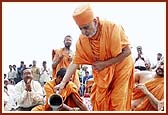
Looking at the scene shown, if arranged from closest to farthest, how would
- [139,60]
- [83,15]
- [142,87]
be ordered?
[83,15] → [139,60] → [142,87]

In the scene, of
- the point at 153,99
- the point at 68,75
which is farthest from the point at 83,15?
the point at 153,99

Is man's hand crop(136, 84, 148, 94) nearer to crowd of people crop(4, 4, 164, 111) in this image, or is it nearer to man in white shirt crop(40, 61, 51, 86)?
crowd of people crop(4, 4, 164, 111)

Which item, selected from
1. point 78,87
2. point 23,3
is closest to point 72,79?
point 78,87

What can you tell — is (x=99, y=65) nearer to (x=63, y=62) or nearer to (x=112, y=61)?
(x=112, y=61)

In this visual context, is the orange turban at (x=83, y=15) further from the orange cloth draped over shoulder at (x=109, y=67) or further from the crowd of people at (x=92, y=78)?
the orange cloth draped over shoulder at (x=109, y=67)

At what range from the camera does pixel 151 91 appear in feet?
16.1

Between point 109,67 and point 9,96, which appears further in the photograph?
point 9,96

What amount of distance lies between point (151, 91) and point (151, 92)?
1 cm

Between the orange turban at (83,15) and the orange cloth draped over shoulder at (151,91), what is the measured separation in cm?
87

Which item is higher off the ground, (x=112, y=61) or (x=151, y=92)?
(x=112, y=61)

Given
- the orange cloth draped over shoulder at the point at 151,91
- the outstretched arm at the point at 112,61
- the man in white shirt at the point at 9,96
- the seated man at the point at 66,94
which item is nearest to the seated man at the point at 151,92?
the orange cloth draped over shoulder at the point at 151,91

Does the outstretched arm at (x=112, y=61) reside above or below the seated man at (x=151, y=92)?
above

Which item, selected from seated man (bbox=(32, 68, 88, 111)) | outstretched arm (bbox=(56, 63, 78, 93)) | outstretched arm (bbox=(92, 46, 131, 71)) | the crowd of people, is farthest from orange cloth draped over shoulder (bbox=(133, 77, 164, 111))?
outstretched arm (bbox=(56, 63, 78, 93))

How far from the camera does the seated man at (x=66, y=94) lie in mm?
4859
